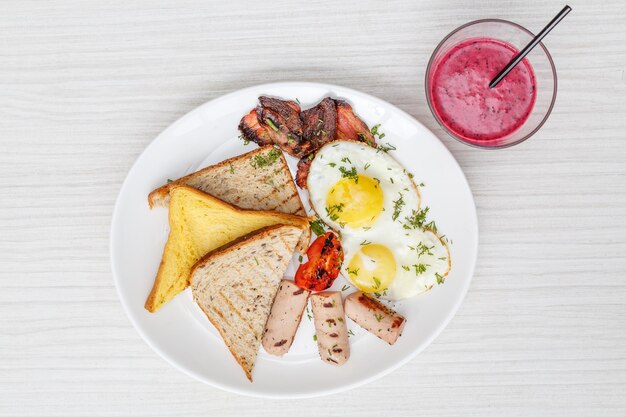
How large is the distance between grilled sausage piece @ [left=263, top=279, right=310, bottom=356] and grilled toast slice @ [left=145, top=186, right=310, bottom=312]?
0.87 feet

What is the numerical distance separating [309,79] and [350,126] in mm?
337

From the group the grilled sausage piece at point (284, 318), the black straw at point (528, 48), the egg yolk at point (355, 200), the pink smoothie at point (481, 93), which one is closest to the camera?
the black straw at point (528, 48)

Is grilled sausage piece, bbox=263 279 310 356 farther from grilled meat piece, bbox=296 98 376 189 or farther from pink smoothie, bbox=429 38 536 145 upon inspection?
pink smoothie, bbox=429 38 536 145

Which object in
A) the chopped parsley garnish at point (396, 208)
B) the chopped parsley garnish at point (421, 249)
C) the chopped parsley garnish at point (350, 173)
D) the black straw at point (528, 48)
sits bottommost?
the chopped parsley garnish at point (421, 249)

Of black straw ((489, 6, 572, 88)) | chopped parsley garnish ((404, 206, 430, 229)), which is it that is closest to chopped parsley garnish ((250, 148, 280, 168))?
chopped parsley garnish ((404, 206, 430, 229))

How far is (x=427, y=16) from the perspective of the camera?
2.79 metres

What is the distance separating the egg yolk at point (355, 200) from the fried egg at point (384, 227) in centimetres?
1

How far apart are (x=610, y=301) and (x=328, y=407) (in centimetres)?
158

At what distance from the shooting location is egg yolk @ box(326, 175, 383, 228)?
2.59 m

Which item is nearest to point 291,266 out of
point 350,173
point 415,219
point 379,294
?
point 379,294

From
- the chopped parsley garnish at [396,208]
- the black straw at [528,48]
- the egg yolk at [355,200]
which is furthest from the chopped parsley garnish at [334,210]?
the black straw at [528,48]

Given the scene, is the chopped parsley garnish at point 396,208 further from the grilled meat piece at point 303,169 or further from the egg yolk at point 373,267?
the grilled meat piece at point 303,169

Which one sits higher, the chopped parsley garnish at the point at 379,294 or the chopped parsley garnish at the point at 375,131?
the chopped parsley garnish at the point at 375,131

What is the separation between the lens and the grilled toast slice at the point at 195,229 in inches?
103
